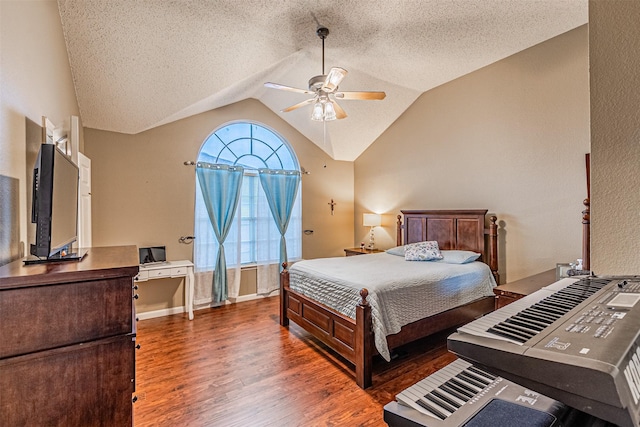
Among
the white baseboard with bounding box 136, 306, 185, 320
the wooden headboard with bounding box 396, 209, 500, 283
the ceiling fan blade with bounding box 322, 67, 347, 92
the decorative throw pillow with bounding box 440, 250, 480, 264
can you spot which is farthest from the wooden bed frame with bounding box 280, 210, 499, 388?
the ceiling fan blade with bounding box 322, 67, 347, 92

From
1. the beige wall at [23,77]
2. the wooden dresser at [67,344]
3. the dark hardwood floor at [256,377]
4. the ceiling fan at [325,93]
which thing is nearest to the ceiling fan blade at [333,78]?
the ceiling fan at [325,93]

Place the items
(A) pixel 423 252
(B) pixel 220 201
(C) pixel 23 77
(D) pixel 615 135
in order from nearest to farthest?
(D) pixel 615 135 < (C) pixel 23 77 < (A) pixel 423 252 < (B) pixel 220 201

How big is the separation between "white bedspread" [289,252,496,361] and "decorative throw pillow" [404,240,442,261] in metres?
0.13

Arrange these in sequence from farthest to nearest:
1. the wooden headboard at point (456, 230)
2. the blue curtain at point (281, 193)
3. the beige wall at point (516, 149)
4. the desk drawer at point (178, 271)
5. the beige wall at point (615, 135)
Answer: the blue curtain at point (281, 193), the desk drawer at point (178, 271), the wooden headboard at point (456, 230), the beige wall at point (516, 149), the beige wall at point (615, 135)

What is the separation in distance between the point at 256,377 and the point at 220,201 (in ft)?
8.41

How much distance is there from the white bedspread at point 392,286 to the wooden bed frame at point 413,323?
0.25 ft

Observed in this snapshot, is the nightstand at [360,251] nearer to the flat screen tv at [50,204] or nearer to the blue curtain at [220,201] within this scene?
the blue curtain at [220,201]

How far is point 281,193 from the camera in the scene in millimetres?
4875

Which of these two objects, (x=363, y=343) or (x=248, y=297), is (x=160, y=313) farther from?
(x=363, y=343)

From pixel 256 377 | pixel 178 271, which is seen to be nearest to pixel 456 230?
pixel 256 377

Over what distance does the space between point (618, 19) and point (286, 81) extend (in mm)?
3608

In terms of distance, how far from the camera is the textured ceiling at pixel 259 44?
8.10ft

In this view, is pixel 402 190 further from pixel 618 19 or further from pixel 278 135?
pixel 618 19

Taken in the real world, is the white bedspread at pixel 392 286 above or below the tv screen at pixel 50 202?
below
